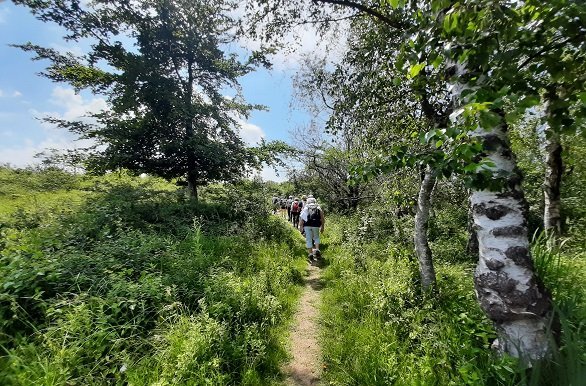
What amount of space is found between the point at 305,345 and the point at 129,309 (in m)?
2.69

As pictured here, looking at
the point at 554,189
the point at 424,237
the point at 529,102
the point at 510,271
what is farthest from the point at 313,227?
the point at 529,102

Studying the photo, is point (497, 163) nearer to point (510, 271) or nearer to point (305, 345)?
point (510, 271)

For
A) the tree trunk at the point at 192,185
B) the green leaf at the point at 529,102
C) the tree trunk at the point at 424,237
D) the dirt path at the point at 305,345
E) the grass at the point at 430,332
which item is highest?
the tree trunk at the point at 192,185

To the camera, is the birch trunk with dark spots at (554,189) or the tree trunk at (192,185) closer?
the birch trunk with dark spots at (554,189)

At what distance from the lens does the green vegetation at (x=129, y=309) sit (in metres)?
3.13

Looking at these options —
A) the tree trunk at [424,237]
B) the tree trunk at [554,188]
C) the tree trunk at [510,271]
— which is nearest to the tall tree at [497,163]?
the tree trunk at [510,271]

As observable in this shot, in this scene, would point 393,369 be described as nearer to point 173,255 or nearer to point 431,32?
point 431,32

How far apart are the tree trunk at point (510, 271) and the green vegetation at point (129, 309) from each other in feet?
9.14

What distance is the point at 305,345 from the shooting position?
4395 mm

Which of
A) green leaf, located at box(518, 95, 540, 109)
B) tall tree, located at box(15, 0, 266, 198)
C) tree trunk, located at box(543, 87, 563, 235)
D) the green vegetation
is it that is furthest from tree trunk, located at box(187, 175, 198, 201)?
green leaf, located at box(518, 95, 540, 109)

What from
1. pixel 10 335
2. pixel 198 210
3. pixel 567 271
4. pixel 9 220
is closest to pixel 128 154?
pixel 198 210

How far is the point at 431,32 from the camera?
65.8 inches

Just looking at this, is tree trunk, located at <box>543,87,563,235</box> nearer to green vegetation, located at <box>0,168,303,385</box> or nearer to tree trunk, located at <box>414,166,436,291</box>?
tree trunk, located at <box>414,166,436,291</box>

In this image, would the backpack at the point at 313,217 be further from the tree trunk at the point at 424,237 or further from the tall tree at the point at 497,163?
the tall tree at the point at 497,163
